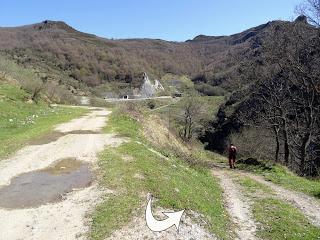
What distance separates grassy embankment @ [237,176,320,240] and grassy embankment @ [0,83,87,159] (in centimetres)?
1033

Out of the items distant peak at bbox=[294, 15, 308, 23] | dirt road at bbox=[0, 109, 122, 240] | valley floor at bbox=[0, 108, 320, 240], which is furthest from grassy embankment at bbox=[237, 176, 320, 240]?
distant peak at bbox=[294, 15, 308, 23]

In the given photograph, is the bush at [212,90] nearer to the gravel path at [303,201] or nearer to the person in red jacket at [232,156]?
the person in red jacket at [232,156]

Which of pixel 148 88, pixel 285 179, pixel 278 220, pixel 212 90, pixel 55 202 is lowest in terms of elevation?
pixel 212 90

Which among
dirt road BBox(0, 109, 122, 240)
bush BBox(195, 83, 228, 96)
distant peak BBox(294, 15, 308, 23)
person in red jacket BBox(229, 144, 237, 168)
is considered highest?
distant peak BBox(294, 15, 308, 23)

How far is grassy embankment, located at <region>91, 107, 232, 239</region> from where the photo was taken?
11.8 m

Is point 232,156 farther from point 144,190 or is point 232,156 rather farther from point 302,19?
point 144,190

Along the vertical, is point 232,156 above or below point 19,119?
below

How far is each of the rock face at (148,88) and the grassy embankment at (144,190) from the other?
140m

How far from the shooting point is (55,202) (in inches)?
501

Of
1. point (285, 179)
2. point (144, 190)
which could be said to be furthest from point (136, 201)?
point (285, 179)

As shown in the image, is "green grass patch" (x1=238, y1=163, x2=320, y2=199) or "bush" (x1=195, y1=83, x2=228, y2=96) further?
"bush" (x1=195, y1=83, x2=228, y2=96)

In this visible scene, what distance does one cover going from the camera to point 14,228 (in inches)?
425

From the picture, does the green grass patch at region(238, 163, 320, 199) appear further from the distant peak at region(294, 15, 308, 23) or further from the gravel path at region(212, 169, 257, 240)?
the distant peak at region(294, 15, 308, 23)

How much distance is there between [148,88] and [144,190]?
512 ft
